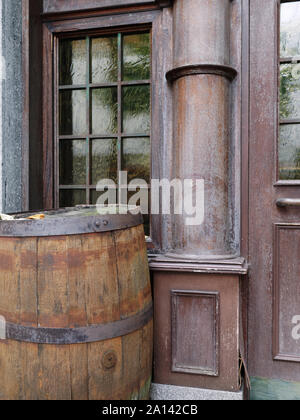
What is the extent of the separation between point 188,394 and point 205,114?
1556mm

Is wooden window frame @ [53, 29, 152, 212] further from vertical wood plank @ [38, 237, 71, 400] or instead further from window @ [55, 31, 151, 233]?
vertical wood plank @ [38, 237, 71, 400]

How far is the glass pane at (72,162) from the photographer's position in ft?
7.87

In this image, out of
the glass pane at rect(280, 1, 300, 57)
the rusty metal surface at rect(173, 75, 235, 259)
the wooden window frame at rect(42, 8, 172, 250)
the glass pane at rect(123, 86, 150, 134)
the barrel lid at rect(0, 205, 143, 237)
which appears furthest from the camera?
the glass pane at rect(123, 86, 150, 134)

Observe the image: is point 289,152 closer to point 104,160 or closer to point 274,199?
point 274,199

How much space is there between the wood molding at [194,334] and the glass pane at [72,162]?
104 centimetres

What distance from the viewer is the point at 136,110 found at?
2.29 meters

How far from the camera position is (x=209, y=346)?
1891mm

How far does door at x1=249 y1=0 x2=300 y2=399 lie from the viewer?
6.72 ft

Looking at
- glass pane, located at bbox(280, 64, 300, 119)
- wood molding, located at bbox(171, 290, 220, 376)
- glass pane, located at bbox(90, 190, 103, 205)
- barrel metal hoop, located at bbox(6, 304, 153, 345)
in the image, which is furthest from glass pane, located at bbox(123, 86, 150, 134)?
barrel metal hoop, located at bbox(6, 304, 153, 345)

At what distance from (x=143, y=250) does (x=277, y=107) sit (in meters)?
1.21

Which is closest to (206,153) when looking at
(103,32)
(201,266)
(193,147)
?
(193,147)

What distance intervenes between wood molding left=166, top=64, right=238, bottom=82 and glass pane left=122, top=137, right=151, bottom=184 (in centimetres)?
46

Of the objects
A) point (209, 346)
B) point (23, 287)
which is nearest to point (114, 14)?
point (23, 287)
